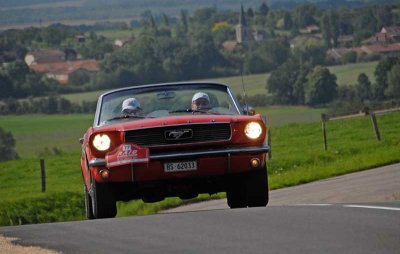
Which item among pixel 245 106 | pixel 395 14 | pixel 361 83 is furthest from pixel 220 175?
pixel 395 14

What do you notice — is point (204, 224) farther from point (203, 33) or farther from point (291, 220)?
point (203, 33)

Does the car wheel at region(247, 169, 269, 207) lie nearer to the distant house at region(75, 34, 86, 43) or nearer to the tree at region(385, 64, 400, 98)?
the tree at region(385, 64, 400, 98)

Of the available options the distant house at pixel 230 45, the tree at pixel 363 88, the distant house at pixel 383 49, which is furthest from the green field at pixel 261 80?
the distant house at pixel 230 45

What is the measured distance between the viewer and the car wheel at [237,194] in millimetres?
15617

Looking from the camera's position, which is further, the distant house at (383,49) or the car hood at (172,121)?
the distant house at (383,49)

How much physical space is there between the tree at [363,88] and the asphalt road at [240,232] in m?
71.1

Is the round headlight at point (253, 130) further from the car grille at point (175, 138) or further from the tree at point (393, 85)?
the tree at point (393, 85)

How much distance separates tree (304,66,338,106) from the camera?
279 ft

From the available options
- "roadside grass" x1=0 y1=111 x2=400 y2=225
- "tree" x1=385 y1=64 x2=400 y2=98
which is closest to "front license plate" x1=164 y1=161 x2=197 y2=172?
"roadside grass" x1=0 y1=111 x2=400 y2=225

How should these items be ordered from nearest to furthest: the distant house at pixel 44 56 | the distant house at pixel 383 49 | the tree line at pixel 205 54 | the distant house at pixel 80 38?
the tree line at pixel 205 54 < the distant house at pixel 383 49 < the distant house at pixel 44 56 < the distant house at pixel 80 38

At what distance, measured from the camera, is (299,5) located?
509 ft

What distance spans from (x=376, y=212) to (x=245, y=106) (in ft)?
12.6

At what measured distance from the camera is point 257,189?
50.8 feet

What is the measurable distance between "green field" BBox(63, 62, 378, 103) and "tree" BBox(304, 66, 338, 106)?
1065mm
